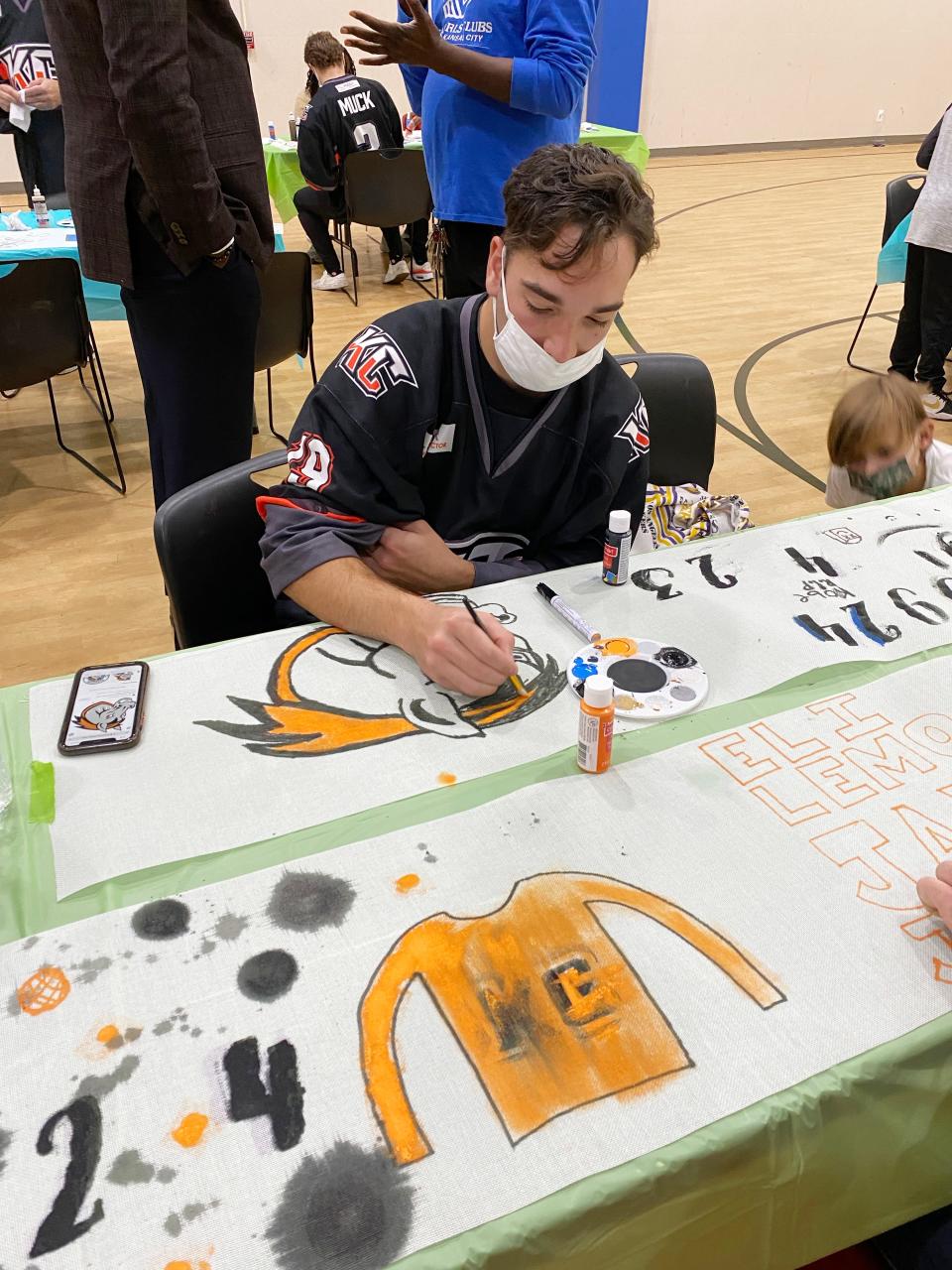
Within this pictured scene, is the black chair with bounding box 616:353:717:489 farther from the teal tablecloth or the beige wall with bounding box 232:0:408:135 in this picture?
the beige wall with bounding box 232:0:408:135

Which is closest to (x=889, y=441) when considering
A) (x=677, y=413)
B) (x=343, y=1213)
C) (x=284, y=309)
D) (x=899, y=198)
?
(x=677, y=413)

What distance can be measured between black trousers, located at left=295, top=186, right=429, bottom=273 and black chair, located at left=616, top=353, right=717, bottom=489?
12.7 ft

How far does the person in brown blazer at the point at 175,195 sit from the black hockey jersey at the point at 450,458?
2.16ft

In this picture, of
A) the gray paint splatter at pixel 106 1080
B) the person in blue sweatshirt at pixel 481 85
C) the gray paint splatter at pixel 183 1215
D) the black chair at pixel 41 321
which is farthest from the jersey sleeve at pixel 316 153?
the gray paint splatter at pixel 183 1215

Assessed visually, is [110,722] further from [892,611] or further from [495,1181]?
[892,611]

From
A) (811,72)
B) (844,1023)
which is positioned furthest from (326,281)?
(811,72)

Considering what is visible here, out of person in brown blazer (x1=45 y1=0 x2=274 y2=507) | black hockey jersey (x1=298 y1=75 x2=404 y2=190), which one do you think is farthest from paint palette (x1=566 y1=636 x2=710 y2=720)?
black hockey jersey (x1=298 y1=75 x2=404 y2=190)

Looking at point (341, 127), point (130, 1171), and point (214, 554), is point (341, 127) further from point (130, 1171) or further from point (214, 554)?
point (130, 1171)

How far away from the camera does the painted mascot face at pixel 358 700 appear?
977 millimetres

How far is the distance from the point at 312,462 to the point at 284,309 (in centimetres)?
196

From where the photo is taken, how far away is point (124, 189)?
170cm

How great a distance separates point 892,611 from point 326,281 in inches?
195

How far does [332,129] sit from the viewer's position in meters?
4.69

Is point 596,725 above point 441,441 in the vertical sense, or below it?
below
